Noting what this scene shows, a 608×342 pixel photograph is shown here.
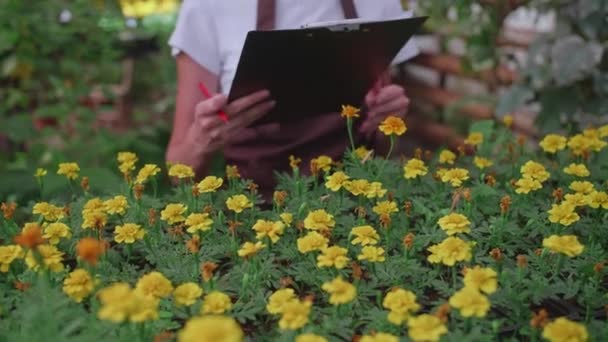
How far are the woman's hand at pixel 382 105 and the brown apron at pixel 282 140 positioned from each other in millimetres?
51

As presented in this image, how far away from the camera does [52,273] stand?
934 millimetres

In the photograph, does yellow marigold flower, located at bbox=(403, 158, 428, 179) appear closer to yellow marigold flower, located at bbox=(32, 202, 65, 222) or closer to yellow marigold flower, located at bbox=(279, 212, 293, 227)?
yellow marigold flower, located at bbox=(279, 212, 293, 227)

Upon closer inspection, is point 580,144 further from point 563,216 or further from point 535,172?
point 563,216

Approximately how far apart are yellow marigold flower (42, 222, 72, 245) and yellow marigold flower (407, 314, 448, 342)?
54 centimetres

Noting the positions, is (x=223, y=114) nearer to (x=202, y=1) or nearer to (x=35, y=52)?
(x=202, y=1)

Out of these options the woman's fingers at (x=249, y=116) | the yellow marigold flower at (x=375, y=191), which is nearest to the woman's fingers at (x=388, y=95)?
the woman's fingers at (x=249, y=116)

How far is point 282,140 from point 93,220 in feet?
2.18

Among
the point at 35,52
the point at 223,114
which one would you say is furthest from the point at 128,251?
the point at 35,52

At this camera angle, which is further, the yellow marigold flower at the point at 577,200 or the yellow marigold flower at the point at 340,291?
the yellow marigold flower at the point at 577,200

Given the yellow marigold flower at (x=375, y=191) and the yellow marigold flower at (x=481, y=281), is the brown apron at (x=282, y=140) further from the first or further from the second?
the yellow marigold flower at (x=481, y=281)

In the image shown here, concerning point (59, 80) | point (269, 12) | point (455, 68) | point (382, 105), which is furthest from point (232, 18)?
point (455, 68)

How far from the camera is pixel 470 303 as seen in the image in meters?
0.74

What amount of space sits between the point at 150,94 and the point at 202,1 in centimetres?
318

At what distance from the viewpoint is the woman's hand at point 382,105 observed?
154cm
